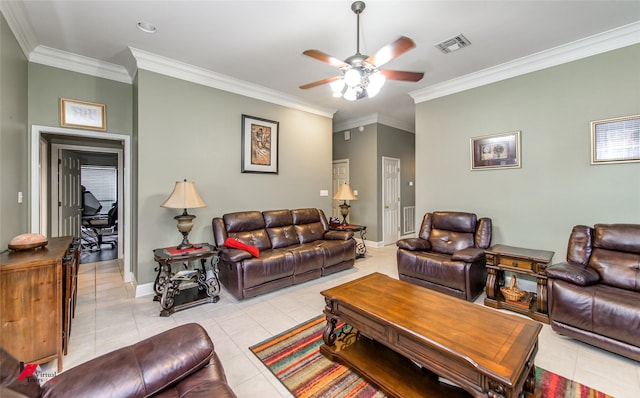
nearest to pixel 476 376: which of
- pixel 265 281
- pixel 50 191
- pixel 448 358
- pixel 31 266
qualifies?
pixel 448 358

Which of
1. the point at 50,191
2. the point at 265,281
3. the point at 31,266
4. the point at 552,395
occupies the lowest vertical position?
the point at 552,395

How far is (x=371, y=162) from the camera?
605 cm

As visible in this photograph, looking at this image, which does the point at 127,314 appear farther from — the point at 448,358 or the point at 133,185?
the point at 448,358

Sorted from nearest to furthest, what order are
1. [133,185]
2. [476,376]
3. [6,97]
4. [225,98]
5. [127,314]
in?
[476,376]
[6,97]
[127,314]
[133,185]
[225,98]

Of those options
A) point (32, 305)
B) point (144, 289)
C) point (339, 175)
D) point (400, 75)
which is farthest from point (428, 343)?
point (339, 175)

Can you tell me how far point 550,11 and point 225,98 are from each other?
3891mm

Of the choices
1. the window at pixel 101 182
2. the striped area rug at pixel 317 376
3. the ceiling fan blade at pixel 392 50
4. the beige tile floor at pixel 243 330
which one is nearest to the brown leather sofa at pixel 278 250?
the beige tile floor at pixel 243 330

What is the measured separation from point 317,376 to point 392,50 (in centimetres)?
252

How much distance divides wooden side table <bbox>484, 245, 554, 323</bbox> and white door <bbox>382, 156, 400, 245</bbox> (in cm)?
307

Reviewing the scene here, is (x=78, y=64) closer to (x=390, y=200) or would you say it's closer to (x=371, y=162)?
(x=371, y=162)

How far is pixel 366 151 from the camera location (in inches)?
242

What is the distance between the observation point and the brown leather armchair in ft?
10.1

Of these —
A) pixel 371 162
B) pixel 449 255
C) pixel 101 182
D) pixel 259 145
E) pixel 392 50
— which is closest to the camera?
pixel 392 50

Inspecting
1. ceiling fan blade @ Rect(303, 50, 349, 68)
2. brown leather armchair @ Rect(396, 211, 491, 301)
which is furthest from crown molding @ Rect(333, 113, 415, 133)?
ceiling fan blade @ Rect(303, 50, 349, 68)
